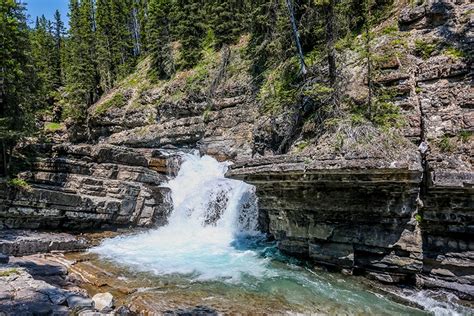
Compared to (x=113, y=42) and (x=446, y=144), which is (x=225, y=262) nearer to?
(x=446, y=144)

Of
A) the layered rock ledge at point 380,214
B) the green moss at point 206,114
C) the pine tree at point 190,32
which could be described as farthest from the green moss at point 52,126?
the layered rock ledge at point 380,214

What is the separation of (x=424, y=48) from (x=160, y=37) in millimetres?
29522

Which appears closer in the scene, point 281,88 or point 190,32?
point 281,88

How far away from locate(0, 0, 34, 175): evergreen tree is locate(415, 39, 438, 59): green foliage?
16830 mm

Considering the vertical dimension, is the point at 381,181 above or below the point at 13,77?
below

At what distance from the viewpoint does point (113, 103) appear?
34.1 m

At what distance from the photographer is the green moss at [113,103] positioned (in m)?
33.8

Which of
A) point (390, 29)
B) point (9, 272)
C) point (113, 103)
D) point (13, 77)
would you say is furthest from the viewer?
point (113, 103)

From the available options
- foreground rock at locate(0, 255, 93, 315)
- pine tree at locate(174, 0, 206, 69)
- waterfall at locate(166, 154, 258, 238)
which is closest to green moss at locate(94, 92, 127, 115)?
pine tree at locate(174, 0, 206, 69)

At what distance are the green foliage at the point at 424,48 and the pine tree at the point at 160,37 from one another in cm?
2584

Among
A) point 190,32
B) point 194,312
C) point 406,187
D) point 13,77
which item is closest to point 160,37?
point 190,32

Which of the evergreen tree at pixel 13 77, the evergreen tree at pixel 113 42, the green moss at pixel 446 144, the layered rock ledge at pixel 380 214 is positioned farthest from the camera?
the evergreen tree at pixel 113 42

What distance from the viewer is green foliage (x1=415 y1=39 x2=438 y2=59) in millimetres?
10938

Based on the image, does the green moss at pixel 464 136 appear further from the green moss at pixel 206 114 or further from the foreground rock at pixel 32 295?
the green moss at pixel 206 114
